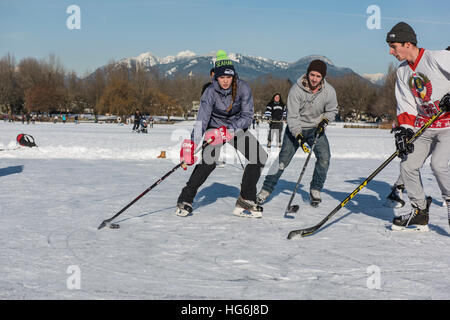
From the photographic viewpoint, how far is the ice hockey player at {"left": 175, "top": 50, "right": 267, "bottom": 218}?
4.55 metres

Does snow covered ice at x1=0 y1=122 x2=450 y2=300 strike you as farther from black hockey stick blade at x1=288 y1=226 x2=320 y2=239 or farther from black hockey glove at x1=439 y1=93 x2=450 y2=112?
black hockey glove at x1=439 y1=93 x2=450 y2=112

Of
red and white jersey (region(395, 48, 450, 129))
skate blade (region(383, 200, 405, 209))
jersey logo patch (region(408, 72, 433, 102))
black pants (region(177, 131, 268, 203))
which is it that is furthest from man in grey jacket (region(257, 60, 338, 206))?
jersey logo patch (region(408, 72, 433, 102))

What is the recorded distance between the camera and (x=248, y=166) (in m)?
4.84

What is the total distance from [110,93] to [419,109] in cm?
5853

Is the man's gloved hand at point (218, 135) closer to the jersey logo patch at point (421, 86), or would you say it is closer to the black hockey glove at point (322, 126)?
the black hockey glove at point (322, 126)

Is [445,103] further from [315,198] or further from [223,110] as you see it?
[315,198]

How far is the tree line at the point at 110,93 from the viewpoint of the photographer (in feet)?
205

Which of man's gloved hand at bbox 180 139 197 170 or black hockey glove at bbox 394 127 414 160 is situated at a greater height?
black hockey glove at bbox 394 127 414 160

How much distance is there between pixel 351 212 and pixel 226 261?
7.92 ft

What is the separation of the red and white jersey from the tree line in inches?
2157

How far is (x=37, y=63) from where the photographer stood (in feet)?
312

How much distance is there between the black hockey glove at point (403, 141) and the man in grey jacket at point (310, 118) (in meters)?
1.30

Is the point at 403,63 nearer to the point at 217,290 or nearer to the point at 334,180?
the point at 217,290
